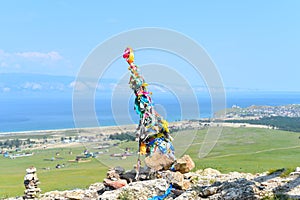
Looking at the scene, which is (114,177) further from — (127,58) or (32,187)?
(127,58)

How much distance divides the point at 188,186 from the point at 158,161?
1.67 metres

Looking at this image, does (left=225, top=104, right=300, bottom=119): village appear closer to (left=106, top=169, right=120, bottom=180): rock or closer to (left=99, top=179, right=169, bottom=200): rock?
(left=106, top=169, right=120, bottom=180): rock

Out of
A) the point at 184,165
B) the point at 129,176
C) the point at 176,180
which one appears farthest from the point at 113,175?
the point at 184,165

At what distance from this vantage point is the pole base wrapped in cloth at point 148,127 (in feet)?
51.5

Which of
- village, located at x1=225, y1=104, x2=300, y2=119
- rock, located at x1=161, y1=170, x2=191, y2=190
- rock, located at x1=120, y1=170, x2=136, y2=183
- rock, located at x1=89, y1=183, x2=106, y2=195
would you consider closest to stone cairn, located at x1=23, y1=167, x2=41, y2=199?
rock, located at x1=89, y1=183, x2=106, y2=195

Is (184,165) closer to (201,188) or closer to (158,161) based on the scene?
(158,161)

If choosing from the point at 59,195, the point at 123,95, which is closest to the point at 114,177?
the point at 59,195

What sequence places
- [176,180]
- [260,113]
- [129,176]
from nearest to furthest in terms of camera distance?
[176,180] < [129,176] < [260,113]

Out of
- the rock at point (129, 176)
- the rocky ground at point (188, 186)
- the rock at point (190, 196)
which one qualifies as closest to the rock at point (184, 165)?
the rocky ground at point (188, 186)

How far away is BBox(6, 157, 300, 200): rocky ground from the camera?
11453 mm

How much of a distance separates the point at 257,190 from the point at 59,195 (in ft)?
29.5

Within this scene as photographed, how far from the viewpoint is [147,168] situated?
1598cm

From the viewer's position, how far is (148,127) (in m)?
15.8

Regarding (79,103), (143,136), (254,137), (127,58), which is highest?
(127,58)
